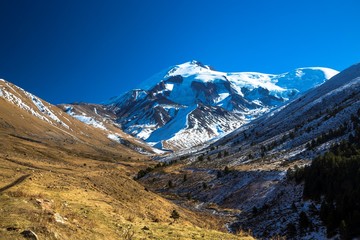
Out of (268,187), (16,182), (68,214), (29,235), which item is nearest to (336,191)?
(268,187)

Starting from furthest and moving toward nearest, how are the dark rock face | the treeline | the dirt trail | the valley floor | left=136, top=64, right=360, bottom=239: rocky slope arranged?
left=136, top=64, right=360, bottom=239: rocky slope < the treeline < the dirt trail < the valley floor < the dark rock face

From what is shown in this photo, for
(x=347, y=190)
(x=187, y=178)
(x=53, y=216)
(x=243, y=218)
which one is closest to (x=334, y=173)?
(x=347, y=190)

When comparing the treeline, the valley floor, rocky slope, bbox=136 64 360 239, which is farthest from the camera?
rocky slope, bbox=136 64 360 239

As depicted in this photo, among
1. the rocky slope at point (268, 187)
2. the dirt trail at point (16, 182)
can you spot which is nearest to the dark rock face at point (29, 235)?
the dirt trail at point (16, 182)

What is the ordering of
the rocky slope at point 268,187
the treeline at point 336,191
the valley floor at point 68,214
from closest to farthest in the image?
the valley floor at point 68,214, the treeline at point 336,191, the rocky slope at point 268,187

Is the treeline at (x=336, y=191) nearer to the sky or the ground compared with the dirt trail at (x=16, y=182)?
nearer to the ground

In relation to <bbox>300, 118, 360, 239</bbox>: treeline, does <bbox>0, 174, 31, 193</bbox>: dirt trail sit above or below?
above

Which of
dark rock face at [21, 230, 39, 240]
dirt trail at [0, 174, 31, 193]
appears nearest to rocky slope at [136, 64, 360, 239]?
dirt trail at [0, 174, 31, 193]

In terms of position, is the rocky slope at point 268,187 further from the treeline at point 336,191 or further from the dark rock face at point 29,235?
the dark rock face at point 29,235

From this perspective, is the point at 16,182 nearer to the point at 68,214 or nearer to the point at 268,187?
the point at 68,214

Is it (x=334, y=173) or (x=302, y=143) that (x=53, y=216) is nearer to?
(x=334, y=173)

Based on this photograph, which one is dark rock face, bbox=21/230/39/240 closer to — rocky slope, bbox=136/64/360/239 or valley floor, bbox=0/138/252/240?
valley floor, bbox=0/138/252/240

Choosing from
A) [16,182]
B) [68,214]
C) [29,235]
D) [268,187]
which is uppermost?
[16,182]

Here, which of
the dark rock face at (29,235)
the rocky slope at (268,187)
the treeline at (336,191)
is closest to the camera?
the dark rock face at (29,235)
